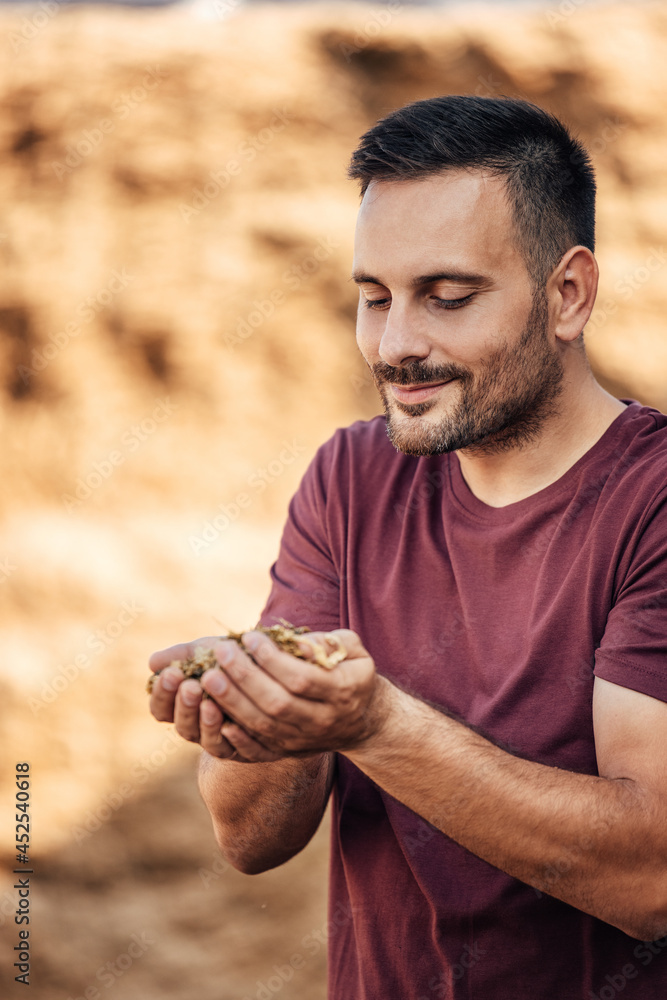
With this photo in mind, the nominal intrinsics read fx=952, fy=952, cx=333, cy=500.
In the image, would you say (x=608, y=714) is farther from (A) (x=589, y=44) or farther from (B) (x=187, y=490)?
Answer: (A) (x=589, y=44)

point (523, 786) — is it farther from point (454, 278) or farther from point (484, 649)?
point (454, 278)

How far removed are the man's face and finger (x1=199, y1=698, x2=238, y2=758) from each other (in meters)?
0.71

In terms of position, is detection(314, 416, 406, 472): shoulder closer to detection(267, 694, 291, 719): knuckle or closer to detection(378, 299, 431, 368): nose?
detection(378, 299, 431, 368): nose

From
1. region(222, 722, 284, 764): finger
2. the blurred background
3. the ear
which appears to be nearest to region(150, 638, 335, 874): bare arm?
region(222, 722, 284, 764): finger

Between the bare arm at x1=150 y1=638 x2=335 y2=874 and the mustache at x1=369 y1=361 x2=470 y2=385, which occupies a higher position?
the mustache at x1=369 y1=361 x2=470 y2=385

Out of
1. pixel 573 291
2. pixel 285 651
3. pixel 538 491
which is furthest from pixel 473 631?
pixel 573 291

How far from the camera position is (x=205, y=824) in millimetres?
3822

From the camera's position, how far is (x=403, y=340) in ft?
6.02

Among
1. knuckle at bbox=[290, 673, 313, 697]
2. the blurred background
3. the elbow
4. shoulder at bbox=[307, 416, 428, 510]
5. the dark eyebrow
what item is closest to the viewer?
knuckle at bbox=[290, 673, 313, 697]

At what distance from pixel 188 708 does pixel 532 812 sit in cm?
56

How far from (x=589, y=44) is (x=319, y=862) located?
3437 millimetres

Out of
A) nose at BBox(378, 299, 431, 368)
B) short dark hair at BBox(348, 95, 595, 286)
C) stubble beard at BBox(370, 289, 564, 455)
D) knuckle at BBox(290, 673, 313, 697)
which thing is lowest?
knuckle at BBox(290, 673, 313, 697)

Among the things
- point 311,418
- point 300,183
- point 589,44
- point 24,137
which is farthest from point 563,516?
point 24,137

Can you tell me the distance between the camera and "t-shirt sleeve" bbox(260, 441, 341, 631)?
203 cm
